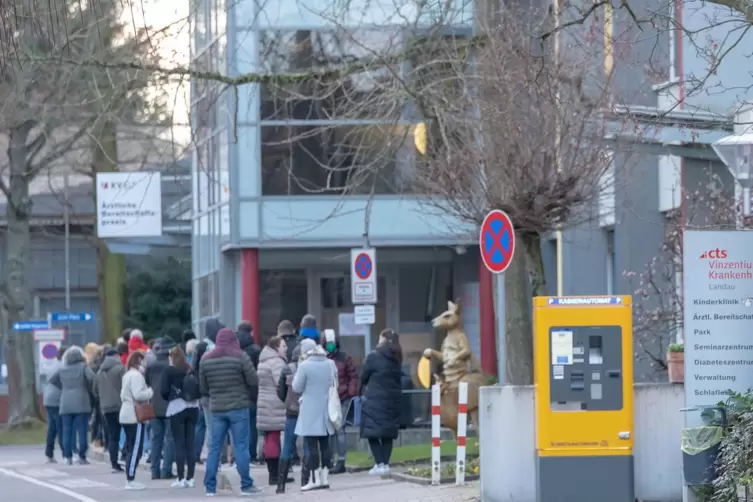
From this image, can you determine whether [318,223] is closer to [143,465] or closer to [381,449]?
[143,465]

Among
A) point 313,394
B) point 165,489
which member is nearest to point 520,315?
point 313,394

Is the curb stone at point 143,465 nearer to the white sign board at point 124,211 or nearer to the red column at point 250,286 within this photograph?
the red column at point 250,286

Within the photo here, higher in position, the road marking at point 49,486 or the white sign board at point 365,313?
the white sign board at point 365,313

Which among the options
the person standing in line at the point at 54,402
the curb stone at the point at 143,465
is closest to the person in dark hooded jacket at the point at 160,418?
the curb stone at the point at 143,465

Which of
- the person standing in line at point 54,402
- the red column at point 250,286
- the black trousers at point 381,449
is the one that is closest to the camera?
the black trousers at point 381,449

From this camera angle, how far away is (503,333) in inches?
674

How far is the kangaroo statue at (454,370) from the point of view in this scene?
19047 millimetres

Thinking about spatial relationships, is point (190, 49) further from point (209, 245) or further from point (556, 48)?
point (209, 245)

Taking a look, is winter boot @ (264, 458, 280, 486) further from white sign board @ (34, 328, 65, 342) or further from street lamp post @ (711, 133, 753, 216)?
white sign board @ (34, 328, 65, 342)

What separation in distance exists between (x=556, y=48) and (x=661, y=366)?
4.23 meters

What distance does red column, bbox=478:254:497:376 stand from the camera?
31.6 m

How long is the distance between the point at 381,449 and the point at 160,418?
9.38 ft

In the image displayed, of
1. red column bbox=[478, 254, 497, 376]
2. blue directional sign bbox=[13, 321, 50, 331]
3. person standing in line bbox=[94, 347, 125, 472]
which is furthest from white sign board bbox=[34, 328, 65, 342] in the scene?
person standing in line bbox=[94, 347, 125, 472]

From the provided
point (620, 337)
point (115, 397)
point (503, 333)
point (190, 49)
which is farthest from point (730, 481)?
point (115, 397)
